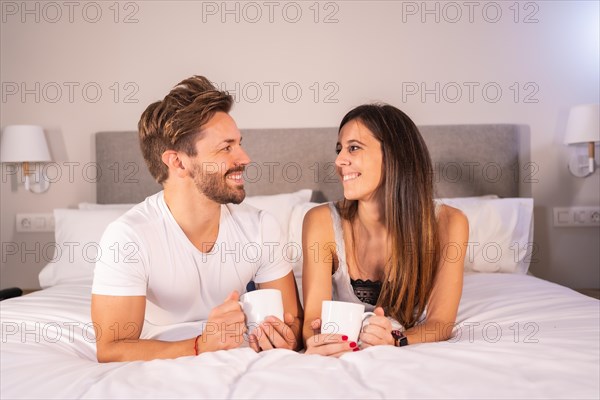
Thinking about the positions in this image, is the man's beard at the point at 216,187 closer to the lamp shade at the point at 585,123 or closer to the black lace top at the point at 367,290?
the black lace top at the point at 367,290

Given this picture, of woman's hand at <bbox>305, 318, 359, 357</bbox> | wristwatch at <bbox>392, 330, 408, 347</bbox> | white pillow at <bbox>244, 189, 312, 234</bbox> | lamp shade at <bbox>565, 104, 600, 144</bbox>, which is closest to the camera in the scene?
woman's hand at <bbox>305, 318, 359, 357</bbox>

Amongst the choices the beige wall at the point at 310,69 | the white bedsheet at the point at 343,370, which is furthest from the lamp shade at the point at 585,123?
the white bedsheet at the point at 343,370

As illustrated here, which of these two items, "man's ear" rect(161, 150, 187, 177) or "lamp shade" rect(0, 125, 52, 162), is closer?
"man's ear" rect(161, 150, 187, 177)

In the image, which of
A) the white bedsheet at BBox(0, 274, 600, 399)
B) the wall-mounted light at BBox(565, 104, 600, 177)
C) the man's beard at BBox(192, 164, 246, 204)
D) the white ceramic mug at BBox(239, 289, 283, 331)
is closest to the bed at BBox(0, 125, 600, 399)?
the white bedsheet at BBox(0, 274, 600, 399)

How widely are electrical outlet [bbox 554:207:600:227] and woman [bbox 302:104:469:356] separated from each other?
4.33 feet

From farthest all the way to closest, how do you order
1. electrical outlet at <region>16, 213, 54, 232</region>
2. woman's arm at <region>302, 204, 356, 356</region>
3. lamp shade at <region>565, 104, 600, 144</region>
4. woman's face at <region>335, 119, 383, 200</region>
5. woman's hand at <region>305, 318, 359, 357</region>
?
1. electrical outlet at <region>16, 213, 54, 232</region>
2. lamp shade at <region>565, 104, 600, 144</region>
3. woman's face at <region>335, 119, 383, 200</region>
4. woman's arm at <region>302, 204, 356, 356</region>
5. woman's hand at <region>305, 318, 359, 357</region>

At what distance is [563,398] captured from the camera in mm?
863

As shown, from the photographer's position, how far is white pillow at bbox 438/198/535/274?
2.29 metres

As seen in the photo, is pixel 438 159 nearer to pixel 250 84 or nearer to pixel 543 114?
pixel 543 114

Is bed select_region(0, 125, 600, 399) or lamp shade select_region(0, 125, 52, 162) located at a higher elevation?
lamp shade select_region(0, 125, 52, 162)

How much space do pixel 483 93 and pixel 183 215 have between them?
183 cm

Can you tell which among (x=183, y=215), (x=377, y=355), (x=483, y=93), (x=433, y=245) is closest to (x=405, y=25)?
(x=483, y=93)

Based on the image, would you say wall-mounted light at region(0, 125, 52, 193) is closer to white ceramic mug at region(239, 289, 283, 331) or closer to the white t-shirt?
the white t-shirt

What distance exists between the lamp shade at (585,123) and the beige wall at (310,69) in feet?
0.50
